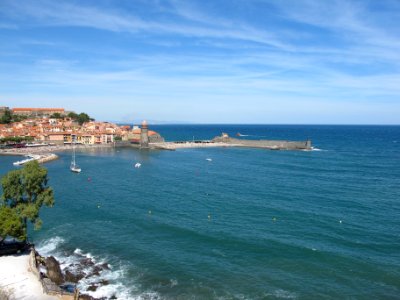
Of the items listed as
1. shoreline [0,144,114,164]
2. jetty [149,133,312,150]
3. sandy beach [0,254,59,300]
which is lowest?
sandy beach [0,254,59,300]

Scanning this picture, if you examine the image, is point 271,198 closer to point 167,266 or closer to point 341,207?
point 341,207

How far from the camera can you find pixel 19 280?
28.6 metres

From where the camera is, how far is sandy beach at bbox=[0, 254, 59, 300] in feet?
87.9

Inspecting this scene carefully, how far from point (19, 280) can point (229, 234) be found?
21.8m

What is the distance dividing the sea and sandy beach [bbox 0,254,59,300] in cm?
407

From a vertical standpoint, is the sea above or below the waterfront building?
below

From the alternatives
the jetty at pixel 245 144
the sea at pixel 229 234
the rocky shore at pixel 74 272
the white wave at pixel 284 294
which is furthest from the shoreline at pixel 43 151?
the white wave at pixel 284 294

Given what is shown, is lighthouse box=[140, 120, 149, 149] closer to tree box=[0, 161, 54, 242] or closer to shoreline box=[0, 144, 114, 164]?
shoreline box=[0, 144, 114, 164]

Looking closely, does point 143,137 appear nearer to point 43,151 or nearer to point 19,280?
point 43,151

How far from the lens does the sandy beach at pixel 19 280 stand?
26.8m

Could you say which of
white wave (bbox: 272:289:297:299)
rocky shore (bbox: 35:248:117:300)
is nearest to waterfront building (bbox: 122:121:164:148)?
rocky shore (bbox: 35:248:117:300)

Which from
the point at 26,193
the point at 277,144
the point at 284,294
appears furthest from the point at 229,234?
the point at 277,144

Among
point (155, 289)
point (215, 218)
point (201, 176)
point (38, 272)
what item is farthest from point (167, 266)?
point (201, 176)

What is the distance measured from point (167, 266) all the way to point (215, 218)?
14487 mm
